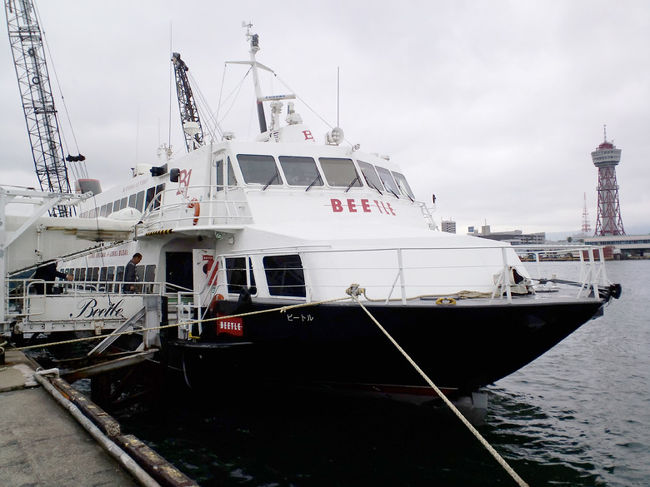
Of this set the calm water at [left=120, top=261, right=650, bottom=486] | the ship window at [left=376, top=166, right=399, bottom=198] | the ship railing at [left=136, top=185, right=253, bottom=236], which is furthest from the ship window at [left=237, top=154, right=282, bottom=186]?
the calm water at [left=120, top=261, right=650, bottom=486]

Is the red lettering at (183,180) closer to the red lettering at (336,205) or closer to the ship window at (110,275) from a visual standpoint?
the red lettering at (336,205)

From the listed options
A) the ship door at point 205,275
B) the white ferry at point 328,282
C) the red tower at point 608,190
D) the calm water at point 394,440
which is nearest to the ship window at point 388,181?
the white ferry at point 328,282

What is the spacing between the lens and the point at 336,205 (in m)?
9.27

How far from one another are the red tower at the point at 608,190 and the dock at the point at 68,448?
149 m

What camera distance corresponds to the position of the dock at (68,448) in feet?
12.7

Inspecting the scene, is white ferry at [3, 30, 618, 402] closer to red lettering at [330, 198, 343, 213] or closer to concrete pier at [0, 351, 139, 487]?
red lettering at [330, 198, 343, 213]

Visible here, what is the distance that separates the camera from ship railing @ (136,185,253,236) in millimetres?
8891

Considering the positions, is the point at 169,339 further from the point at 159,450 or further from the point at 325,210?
the point at 325,210

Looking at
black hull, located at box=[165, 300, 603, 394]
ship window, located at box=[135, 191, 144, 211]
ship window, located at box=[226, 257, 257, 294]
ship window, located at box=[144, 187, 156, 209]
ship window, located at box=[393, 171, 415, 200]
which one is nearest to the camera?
black hull, located at box=[165, 300, 603, 394]

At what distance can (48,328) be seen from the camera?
30.6ft

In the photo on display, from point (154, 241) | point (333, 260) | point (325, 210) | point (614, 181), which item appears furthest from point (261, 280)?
point (614, 181)

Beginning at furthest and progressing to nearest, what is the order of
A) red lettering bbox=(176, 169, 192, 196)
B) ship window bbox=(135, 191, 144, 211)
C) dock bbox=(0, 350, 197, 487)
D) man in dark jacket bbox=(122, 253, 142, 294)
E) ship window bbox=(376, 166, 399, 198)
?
1. ship window bbox=(135, 191, 144, 211)
2. red lettering bbox=(176, 169, 192, 196)
3. ship window bbox=(376, 166, 399, 198)
4. man in dark jacket bbox=(122, 253, 142, 294)
5. dock bbox=(0, 350, 197, 487)

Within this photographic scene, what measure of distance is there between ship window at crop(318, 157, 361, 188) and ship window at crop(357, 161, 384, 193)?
22 centimetres

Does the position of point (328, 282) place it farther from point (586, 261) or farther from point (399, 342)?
point (586, 261)
